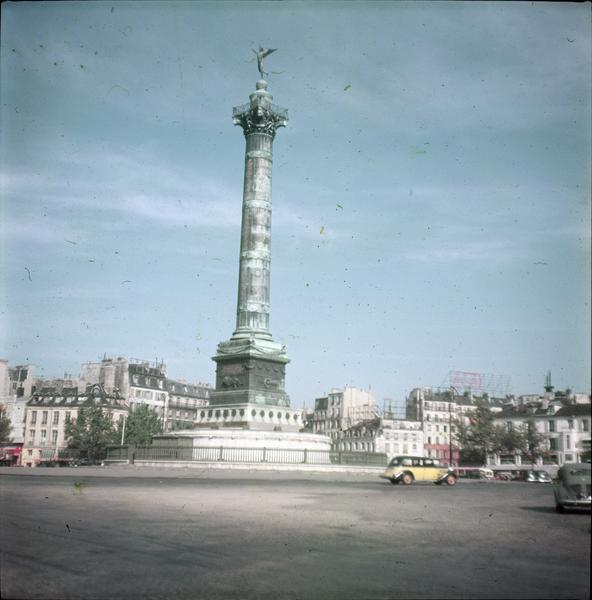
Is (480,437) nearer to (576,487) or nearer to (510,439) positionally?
(510,439)

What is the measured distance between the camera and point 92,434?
7738 centimetres

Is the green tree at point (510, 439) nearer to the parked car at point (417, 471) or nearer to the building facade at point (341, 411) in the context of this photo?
the parked car at point (417, 471)

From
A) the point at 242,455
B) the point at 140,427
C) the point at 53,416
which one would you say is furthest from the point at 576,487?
the point at 53,416

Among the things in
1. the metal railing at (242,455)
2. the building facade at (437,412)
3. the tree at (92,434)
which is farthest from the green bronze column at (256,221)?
the building facade at (437,412)

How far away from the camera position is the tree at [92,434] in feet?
252

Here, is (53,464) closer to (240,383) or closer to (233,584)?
(240,383)

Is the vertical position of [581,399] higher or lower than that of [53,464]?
higher

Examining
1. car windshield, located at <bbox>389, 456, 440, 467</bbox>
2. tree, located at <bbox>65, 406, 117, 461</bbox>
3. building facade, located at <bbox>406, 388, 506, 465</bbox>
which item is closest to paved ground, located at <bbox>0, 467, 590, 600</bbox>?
car windshield, located at <bbox>389, 456, 440, 467</bbox>

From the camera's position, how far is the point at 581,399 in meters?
3.43

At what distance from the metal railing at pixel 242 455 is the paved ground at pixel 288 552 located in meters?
22.2

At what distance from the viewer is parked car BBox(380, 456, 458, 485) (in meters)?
27.9

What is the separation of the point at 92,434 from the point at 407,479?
57.9 meters

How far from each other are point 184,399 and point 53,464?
48811mm

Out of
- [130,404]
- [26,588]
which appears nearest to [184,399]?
[130,404]
